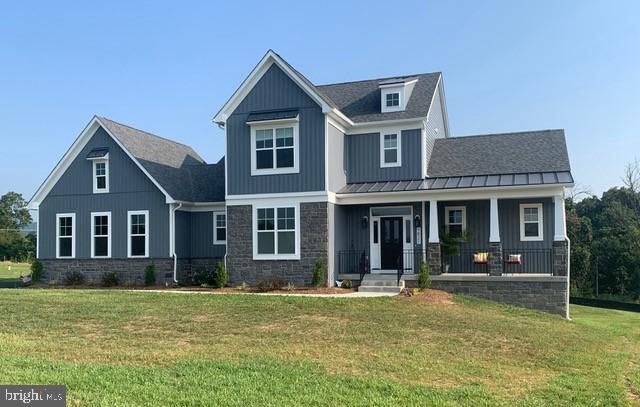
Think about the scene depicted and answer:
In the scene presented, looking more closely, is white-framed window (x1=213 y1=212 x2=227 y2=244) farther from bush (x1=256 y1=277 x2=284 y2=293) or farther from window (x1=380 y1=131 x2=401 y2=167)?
window (x1=380 y1=131 x2=401 y2=167)

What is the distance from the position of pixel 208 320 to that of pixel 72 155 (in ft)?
45.7

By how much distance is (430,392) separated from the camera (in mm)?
7629

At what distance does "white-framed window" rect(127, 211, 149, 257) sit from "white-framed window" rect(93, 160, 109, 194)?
69.1 inches

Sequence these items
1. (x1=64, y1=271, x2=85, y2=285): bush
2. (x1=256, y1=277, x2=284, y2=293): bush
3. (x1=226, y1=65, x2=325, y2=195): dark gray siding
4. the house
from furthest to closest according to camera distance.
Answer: (x1=64, y1=271, x2=85, y2=285): bush → (x1=226, y1=65, x2=325, y2=195): dark gray siding → the house → (x1=256, y1=277, x2=284, y2=293): bush

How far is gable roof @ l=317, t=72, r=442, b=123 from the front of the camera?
2150 centimetres

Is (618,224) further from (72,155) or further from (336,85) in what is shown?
(72,155)

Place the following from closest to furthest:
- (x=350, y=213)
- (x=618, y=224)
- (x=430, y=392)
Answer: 1. (x=430, y=392)
2. (x=350, y=213)
3. (x=618, y=224)

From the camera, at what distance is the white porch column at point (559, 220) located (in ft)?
59.7

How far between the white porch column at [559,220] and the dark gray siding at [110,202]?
559 inches

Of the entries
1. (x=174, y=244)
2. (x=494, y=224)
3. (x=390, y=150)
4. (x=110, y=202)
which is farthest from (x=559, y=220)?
(x=110, y=202)

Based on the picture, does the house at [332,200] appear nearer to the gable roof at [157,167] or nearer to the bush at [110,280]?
the gable roof at [157,167]

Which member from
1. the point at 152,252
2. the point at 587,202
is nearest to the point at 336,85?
the point at 152,252

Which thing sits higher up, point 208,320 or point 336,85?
point 336,85

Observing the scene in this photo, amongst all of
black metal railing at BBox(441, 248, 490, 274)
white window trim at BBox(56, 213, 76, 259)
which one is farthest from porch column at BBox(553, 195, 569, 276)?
white window trim at BBox(56, 213, 76, 259)
